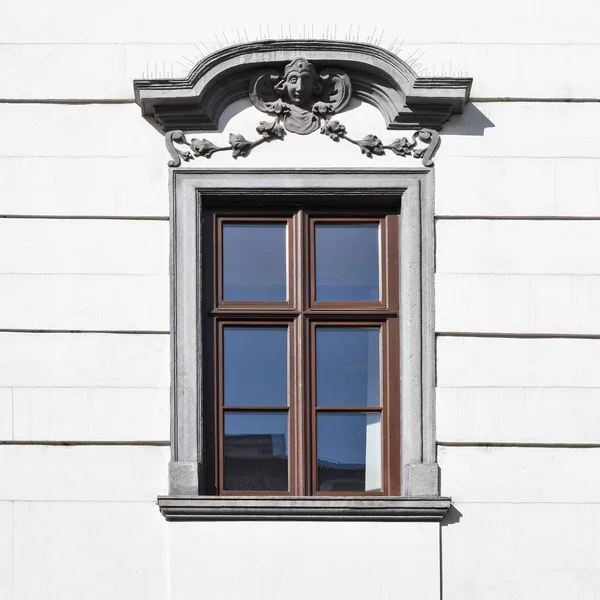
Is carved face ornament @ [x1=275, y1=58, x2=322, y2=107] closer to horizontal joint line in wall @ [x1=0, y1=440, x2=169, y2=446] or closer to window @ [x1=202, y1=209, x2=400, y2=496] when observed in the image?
window @ [x1=202, y1=209, x2=400, y2=496]

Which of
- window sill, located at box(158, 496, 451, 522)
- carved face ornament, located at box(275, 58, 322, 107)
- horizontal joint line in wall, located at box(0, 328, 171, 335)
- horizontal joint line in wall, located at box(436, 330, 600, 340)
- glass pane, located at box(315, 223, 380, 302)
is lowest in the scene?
window sill, located at box(158, 496, 451, 522)

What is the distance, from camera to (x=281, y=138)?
31.8ft

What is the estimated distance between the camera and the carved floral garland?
964cm

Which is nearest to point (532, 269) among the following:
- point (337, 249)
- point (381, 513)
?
point (337, 249)

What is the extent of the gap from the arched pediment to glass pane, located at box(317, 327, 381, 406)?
1.45 m

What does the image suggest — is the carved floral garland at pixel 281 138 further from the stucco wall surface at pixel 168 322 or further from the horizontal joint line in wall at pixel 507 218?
the horizontal joint line in wall at pixel 507 218

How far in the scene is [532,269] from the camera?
948cm

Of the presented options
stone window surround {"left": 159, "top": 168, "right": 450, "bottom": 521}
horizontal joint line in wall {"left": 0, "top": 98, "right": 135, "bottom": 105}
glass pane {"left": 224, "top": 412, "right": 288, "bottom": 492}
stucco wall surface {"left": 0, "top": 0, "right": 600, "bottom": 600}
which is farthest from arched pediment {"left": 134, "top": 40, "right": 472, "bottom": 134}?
glass pane {"left": 224, "top": 412, "right": 288, "bottom": 492}

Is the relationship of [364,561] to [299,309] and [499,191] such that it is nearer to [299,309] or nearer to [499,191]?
[299,309]

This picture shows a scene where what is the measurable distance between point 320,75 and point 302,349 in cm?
191

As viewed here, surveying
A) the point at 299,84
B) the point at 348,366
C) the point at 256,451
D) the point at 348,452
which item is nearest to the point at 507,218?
the point at 348,366

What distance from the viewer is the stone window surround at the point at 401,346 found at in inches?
356

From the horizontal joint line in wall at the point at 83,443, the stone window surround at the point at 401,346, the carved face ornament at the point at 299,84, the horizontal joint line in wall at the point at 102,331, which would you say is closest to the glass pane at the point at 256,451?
the stone window surround at the point at 401,346

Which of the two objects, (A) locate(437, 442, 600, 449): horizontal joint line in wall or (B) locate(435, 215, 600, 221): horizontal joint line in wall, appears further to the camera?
(B) locate(435, 215, 600, 221): horizontal joint line in wall
